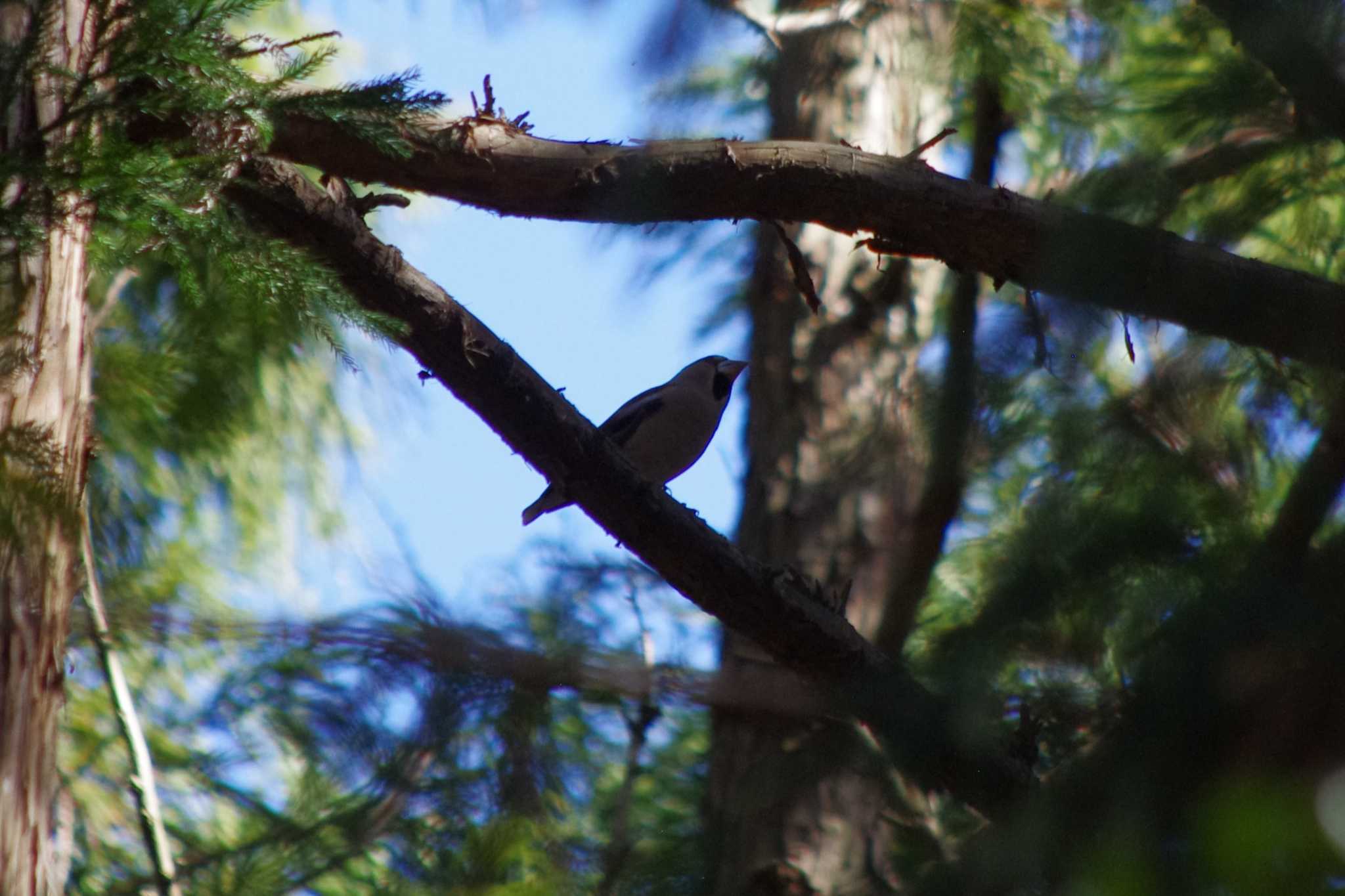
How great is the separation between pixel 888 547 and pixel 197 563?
366 centimetres

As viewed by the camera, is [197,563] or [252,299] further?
[197,563]

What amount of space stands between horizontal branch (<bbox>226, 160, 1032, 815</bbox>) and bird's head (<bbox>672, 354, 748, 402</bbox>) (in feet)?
9.63

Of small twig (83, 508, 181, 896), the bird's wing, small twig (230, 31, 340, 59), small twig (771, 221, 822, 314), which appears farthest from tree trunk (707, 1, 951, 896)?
small twig (230, 31, 340, 59)

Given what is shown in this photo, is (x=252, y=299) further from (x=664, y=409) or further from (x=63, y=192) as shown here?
(x=664, y=409)

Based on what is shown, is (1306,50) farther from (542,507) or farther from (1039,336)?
(542,507)

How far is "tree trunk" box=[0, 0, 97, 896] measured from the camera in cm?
228

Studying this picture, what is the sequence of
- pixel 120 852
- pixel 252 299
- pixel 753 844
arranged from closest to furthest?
pixel 252 299 < pixel 753 844 < pixel 120 852

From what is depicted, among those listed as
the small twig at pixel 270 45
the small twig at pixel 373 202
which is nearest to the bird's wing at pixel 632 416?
the small twig at pixel 373 202

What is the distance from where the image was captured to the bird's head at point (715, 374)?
21.7 ft

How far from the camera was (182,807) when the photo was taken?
19.7 feet

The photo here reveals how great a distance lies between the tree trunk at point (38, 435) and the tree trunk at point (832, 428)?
2292 millimetres

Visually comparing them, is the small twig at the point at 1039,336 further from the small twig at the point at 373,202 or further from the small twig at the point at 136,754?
the small twig at the point at 136,754

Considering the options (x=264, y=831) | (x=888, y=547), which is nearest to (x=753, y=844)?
(x=888, y=547)

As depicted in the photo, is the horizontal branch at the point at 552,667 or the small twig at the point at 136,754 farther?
the horizontal branch at the point at 552,667
